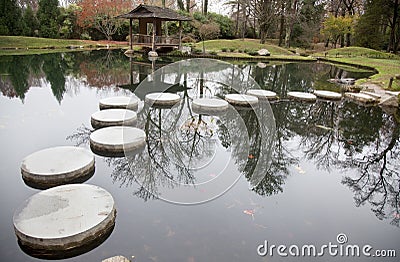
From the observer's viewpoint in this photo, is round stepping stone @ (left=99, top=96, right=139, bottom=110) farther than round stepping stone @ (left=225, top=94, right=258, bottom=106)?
No

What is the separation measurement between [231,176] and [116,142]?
2269 millimetres

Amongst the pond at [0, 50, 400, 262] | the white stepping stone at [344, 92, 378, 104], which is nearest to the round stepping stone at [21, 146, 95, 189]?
the pond at [0, 50, 400, 262]

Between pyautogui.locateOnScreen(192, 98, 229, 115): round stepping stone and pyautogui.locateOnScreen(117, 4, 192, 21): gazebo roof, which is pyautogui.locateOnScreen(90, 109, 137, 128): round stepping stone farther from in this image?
pyautogui.locateOnScreen(117, 4, 192, 21): gazebo roof

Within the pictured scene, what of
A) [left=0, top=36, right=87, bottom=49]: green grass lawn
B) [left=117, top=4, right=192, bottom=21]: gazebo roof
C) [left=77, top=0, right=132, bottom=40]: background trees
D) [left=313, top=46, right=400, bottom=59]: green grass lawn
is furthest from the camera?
[left=77, top=0, right=132, bottom=40]: background trees

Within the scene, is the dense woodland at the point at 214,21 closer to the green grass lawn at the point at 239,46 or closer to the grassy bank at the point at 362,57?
the green grass lawn at the point at 239,46

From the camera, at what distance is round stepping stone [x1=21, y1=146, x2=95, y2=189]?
4.06 m

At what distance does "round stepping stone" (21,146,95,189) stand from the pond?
0.15 meters

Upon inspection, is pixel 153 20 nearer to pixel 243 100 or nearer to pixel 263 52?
pixel 263 52

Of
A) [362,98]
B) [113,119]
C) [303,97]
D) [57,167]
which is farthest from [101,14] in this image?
[57,167]

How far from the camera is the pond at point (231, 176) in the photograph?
322 centimetres
